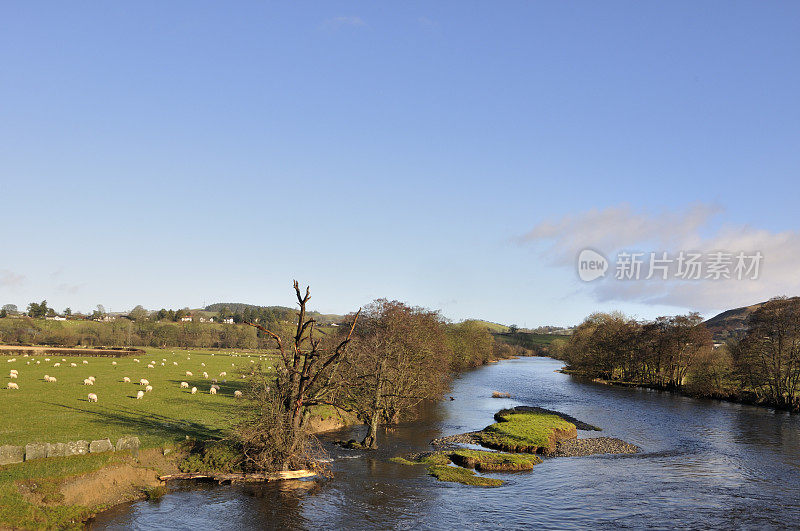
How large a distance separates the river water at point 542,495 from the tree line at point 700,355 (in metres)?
30.9

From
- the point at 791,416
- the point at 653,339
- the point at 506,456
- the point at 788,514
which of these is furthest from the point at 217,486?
the point at 653,339

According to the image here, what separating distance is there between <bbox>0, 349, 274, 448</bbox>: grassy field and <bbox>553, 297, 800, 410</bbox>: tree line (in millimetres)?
79431

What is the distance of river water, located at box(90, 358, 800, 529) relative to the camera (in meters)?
28.1

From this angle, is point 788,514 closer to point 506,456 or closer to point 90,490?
point 506,456

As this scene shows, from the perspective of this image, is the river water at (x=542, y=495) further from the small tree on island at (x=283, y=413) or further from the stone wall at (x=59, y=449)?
the stone wall at (x=59, y=449)

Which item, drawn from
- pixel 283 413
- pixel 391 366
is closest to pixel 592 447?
pixel 391 366

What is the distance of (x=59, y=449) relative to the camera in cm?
3123

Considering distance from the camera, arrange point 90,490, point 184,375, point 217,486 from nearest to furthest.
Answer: point 90,490 → point 217,486 → point 184,375

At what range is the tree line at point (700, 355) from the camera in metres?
80.7

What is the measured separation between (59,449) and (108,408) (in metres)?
18.8

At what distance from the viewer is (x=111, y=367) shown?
88938 millimetres

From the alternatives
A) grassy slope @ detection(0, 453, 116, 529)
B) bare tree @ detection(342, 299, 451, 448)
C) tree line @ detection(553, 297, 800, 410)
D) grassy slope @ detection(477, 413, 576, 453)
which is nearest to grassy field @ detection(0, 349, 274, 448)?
grassy slope @ detection(0, 453, 116, 529)

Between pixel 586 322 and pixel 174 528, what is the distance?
160 m

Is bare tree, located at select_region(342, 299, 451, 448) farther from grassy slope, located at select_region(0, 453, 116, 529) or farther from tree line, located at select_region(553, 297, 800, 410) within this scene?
tree line, located at select_region(553, 297, 800, 410)
